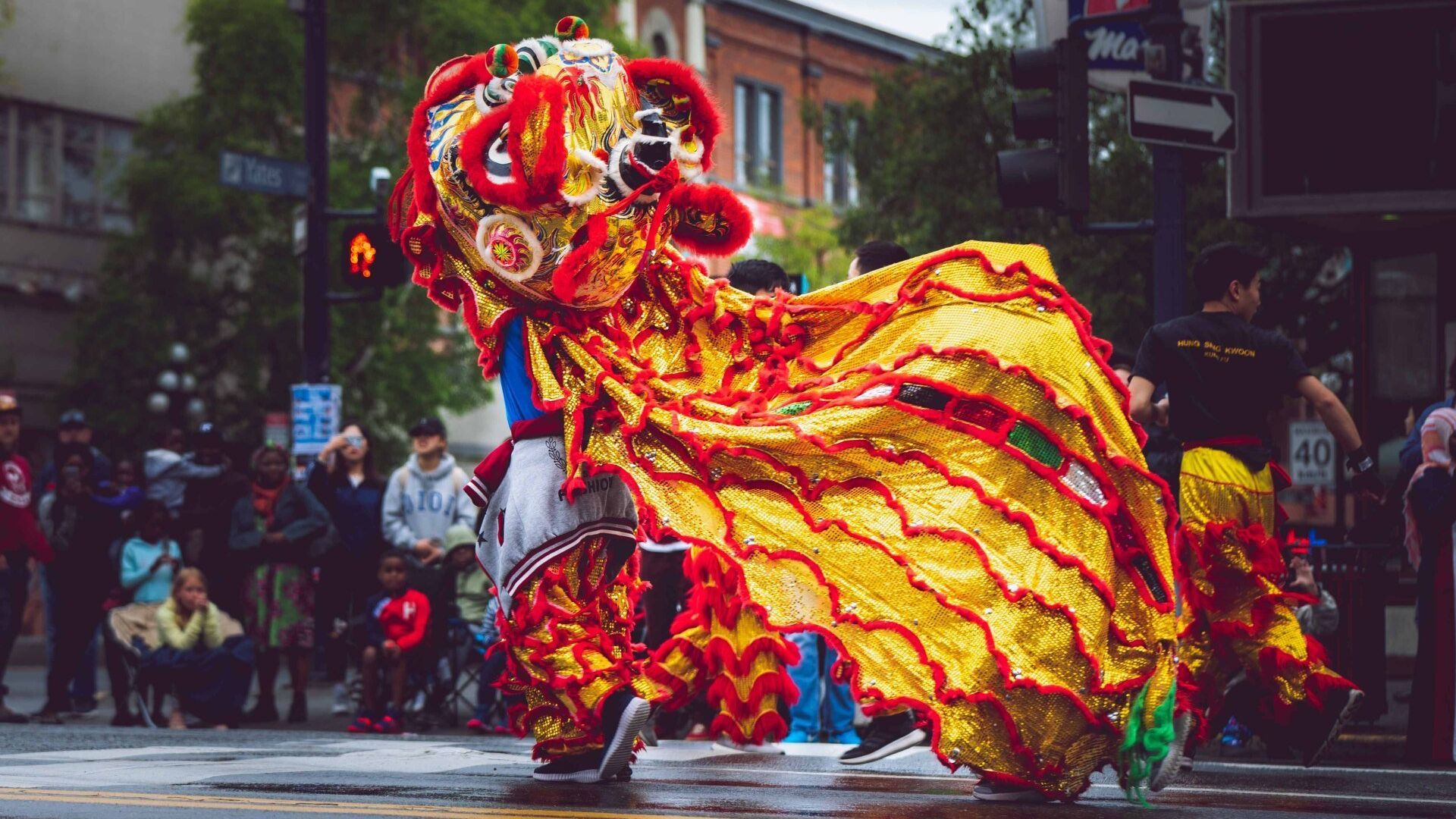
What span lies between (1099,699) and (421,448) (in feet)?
24.2

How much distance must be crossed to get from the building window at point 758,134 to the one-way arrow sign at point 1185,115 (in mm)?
31557

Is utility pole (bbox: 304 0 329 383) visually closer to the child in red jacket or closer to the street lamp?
the child in red jacket

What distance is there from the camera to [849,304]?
644 cm

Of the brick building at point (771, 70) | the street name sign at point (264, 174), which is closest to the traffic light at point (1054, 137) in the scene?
the street name sign at point (264, 174)

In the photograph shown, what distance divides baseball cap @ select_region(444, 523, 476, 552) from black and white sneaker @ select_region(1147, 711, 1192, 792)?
18.1 feet

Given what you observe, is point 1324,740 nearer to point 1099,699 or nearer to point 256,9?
point 1099,699

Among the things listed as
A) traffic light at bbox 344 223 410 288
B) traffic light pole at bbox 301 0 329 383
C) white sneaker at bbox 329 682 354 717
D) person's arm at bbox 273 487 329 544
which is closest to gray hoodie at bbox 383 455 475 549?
person's arm at bbox 273 487 329 544

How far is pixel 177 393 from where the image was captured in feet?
88.4

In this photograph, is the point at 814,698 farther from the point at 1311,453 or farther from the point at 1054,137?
the point at 1311,453

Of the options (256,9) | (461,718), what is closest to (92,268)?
(256,9)

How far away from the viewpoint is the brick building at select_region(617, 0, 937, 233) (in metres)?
41.0

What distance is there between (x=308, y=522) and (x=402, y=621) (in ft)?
3.75

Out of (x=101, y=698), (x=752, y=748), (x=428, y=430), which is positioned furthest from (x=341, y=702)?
(x=752, y=748)

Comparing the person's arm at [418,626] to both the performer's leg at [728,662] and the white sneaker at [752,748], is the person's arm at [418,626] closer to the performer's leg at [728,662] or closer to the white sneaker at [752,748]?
the white sneaker at [752,748]
